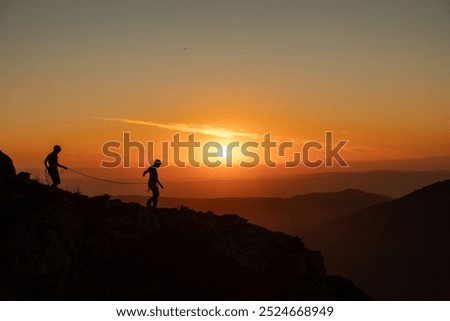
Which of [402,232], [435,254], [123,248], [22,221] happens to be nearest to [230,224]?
[123,248]

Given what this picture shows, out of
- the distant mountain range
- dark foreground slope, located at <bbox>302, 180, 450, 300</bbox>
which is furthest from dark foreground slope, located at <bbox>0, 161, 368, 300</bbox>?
dark foreground slope, located at <bbox>302, 180, 450, 300</bbox>

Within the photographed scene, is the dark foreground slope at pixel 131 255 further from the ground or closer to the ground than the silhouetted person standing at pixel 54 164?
closer to the ground

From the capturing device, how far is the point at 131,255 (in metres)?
28.4

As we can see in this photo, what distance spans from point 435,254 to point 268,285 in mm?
69973

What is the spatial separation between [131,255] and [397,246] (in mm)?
84775

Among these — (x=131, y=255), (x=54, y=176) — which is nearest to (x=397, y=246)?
(x=131, y=255)

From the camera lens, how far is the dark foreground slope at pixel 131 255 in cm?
2638

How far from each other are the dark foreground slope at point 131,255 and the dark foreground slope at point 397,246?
59359 millimetres

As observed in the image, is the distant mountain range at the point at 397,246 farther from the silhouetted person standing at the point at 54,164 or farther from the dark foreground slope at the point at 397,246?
the silhouetted person standing at the point at 54,164

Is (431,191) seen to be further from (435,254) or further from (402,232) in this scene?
(435,254)

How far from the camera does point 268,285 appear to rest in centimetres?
2897

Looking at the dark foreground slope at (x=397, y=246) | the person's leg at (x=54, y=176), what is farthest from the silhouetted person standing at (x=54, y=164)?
the dark foreground slope at (x=397, y=246)

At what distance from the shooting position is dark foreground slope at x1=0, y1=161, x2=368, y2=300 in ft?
86.5

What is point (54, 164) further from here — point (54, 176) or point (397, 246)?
point (397, 246)
